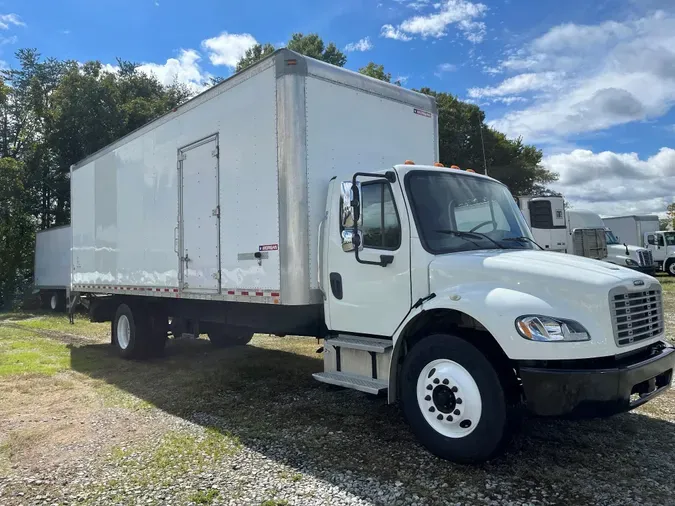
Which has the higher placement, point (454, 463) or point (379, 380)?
point (379, 380)

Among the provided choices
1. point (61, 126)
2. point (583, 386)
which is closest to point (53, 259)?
point (61, 126)

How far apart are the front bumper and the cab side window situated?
1613 mm

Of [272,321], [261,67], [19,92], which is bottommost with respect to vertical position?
[272,321]

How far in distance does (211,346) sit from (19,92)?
29897mm

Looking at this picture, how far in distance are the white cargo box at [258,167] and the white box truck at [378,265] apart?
0.08 feet

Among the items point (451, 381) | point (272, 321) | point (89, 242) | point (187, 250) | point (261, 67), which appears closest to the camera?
point (451, 381)

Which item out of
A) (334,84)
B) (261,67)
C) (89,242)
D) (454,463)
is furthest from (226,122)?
(89,242)

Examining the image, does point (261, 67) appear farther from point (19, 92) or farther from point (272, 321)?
point (19, 92)

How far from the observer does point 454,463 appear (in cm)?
405

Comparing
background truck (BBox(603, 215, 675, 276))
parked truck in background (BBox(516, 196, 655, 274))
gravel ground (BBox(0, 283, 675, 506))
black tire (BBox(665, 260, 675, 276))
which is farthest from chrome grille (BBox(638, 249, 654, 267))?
gravel ground (BBox(0, 283, 675, 506))

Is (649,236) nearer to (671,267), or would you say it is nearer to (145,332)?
(671,267)

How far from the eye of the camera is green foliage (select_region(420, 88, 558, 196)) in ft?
106

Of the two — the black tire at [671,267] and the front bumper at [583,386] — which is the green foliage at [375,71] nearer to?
the black tire at [671,267]

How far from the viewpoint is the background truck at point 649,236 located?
2606cm
